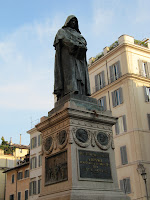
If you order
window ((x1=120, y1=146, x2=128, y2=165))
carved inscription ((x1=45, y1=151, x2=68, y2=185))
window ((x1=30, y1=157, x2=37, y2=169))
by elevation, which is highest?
window ((x1=30, y1=157, x2=37, y2=169))

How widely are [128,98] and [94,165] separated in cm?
2138

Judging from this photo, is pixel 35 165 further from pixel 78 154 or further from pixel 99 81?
pixel 78 154

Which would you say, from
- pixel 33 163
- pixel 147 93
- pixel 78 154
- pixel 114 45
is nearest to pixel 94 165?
pixel 78 154

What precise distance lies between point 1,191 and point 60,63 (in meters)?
45.9

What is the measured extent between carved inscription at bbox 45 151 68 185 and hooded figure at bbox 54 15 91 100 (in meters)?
2.33

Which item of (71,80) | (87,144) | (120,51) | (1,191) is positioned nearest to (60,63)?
(71,80)

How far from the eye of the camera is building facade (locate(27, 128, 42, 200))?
3906 cm

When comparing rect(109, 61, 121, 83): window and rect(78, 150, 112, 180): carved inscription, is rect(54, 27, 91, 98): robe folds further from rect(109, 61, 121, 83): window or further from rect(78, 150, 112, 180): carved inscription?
rect(109, 61, 121, 83): window

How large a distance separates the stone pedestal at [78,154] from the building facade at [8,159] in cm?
4566

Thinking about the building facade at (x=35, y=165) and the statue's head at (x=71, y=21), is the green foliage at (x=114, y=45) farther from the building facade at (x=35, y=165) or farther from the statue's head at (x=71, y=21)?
the statue's head at (x=71, y=21)

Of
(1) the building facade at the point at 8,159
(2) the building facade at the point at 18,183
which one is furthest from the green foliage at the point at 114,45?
(1) the building facade at the point at 8,159

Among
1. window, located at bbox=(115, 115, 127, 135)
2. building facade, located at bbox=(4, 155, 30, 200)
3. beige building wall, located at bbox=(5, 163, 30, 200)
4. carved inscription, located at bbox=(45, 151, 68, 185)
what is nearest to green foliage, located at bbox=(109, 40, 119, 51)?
window, located at bbox=(115, 115, 127, 135)

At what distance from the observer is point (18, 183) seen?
147 feet

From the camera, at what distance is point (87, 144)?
9.03 metres
